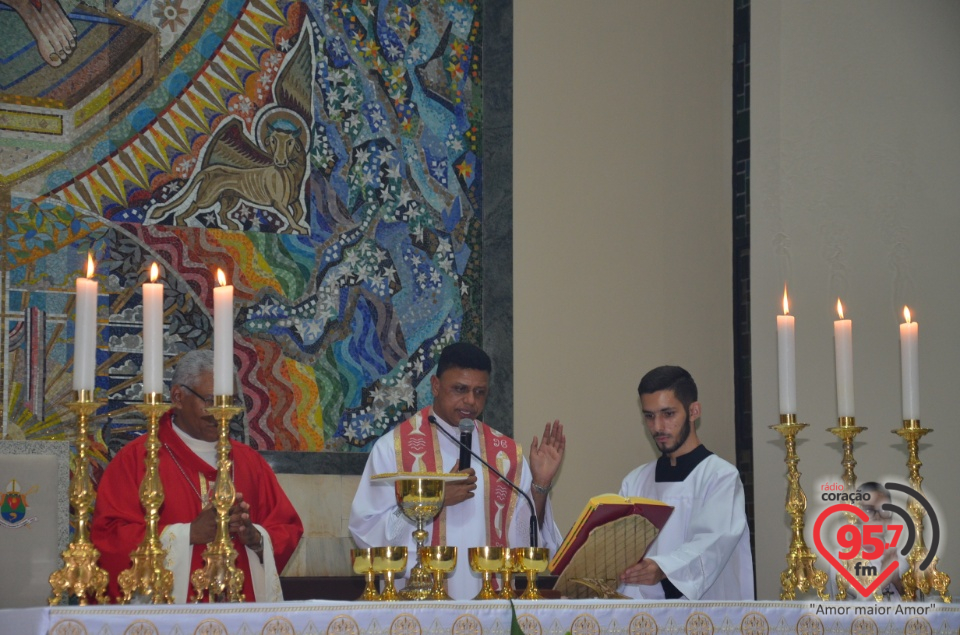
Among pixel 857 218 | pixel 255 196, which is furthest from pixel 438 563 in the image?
pixel 857 218

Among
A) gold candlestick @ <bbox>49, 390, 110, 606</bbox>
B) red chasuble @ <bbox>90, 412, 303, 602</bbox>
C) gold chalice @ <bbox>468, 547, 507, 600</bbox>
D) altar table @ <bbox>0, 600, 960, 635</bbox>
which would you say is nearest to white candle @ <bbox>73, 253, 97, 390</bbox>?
gold candlestick @ <bbox>49, 390, 110, 606</bbox>

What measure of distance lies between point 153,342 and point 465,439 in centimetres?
166

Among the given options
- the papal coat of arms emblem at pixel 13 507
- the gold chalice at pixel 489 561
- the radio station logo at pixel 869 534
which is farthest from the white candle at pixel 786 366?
the papal coat of arms emblem at pixel 13 507

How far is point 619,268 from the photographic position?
6988 mm

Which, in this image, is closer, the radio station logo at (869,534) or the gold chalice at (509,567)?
the gold chalice at (509,567)

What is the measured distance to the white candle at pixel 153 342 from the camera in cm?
365

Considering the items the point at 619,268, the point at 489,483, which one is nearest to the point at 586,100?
the point at 619,268

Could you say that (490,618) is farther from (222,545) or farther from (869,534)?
(869,534)

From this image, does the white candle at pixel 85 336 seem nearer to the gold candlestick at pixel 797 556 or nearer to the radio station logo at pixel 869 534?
the gold candlestick at pixel 797 556

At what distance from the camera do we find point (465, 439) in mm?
5059

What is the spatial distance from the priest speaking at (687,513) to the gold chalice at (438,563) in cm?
75

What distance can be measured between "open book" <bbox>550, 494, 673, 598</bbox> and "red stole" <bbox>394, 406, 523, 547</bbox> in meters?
1.08

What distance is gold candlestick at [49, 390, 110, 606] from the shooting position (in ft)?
11.4

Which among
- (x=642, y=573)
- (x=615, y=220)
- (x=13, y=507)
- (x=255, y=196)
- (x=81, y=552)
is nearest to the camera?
(x=81, y=552)
